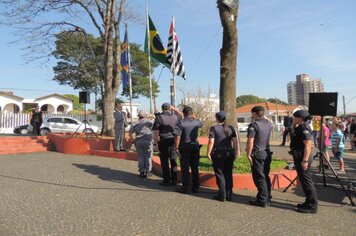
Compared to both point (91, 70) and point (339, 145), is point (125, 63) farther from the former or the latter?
point (91, 70)

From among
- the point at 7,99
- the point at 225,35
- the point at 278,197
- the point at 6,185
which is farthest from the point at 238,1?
the point at 7,99

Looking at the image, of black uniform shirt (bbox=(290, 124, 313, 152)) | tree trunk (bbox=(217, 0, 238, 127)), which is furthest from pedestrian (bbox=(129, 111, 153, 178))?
black uniform shirt (bbox=(290, 124, 313, 152))

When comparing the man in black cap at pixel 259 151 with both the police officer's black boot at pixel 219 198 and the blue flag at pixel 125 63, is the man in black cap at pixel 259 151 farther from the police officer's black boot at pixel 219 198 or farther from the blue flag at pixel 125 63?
the blue flag at pixel 125 63

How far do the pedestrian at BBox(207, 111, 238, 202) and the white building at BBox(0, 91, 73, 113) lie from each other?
1841 inches

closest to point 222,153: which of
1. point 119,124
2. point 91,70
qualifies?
point 119,124

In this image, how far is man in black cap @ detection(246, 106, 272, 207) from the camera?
6309 millimetres

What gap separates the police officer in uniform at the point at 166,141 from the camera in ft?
26.6

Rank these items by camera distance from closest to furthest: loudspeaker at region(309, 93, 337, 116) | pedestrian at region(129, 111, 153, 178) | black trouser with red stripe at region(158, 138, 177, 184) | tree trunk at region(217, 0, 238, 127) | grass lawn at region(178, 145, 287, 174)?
loudspeaker at region(309, 93, 337, 116) < black trouser with red stripe at region(158, 138, 177, 184) < grass lawn at region(178, 145, 287, 174) < pedestrian at region(129, 111, 153, 178) < tree trunk at region(217, 0, 238, 127)

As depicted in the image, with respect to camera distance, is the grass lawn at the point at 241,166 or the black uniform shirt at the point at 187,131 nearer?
the black uniform shirt at the point at 187,131

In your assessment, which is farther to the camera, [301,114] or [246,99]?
[246,99]

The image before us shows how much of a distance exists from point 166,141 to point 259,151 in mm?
2470

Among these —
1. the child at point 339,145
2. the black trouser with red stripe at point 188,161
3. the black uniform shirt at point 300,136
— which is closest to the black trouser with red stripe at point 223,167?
the black trouser with red stripe at point 188,161

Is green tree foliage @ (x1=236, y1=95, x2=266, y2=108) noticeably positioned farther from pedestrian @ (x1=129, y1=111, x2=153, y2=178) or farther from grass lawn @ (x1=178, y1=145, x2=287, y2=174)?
pedestrian @ (x1=129, y1=111, x2=153, y2=178)

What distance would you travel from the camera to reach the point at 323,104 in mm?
8062
